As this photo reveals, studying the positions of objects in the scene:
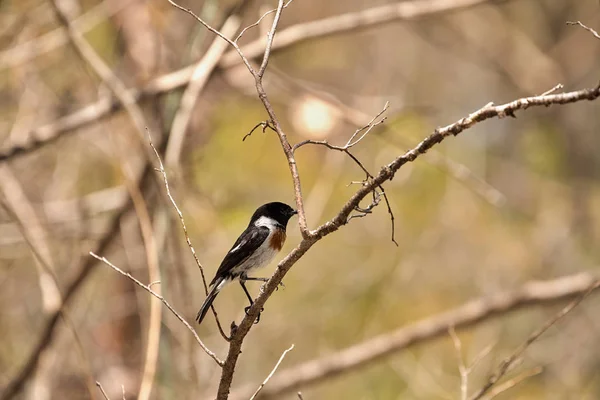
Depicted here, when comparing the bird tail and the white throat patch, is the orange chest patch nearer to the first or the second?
the white throat patch

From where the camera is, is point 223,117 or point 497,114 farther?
point 223,117

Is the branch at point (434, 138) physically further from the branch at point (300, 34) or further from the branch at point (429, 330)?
the branch at point (429, 330)

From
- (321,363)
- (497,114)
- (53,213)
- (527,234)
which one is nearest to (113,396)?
(53,213)

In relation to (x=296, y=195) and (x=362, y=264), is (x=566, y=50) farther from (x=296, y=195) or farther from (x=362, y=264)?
(x=296, y=195)

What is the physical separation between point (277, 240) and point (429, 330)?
124 inches

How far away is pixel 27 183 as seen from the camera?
28.4 ft

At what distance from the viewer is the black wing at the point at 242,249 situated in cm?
303

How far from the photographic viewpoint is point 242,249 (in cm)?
309

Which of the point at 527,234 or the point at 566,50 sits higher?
the point at 566,50

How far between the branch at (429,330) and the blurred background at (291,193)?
0.56 meters

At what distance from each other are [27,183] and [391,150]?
4.18m

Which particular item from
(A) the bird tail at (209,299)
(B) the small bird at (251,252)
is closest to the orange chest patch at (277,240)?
(B) the small bird at (251,252)

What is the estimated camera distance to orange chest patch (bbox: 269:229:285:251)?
3127 millimetres

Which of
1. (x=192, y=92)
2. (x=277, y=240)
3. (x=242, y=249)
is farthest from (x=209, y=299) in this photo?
(x=192, y=92)
